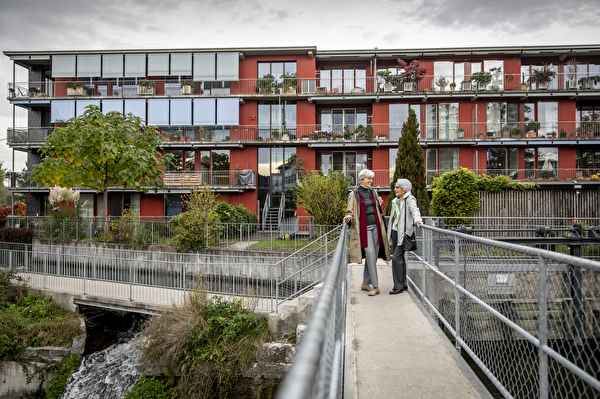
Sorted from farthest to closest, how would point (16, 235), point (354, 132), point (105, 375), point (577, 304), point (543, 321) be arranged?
point (354, 132) < point (16, 235) < point (105, 375) < point (543, 321) < point (577, 304)

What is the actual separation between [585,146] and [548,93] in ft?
16.7

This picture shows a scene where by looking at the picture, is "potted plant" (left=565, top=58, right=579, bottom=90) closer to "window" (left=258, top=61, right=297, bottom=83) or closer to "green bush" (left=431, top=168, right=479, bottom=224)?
"green bush" (left=431, top=168, right=479, bottom=224)

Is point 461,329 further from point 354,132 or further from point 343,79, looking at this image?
point 343,79

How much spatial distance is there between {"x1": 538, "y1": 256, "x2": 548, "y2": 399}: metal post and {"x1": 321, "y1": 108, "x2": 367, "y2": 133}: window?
24027mm

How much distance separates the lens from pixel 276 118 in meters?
25.8

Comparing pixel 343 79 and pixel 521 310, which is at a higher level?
pixel 343 79

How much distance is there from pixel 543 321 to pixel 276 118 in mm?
24706

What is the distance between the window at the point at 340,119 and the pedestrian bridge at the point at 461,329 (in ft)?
65.0

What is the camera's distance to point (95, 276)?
1330cm

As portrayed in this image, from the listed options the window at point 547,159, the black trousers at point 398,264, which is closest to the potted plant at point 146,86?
the black trousers at point 398,264

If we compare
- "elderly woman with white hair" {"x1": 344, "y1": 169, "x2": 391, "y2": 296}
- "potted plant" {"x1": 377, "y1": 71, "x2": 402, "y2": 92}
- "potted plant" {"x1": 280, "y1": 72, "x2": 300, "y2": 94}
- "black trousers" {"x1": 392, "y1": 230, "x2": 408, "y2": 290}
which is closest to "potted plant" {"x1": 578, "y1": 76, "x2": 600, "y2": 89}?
"potted plant" {"x1": 377, "y1": 71, "x2": 402, "y2": 92}

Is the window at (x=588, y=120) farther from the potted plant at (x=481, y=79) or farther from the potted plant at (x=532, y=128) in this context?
the potted plant at (x=481, y=79)

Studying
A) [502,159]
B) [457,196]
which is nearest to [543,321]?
[457,196]

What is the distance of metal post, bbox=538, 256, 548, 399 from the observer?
2346 millimetres
